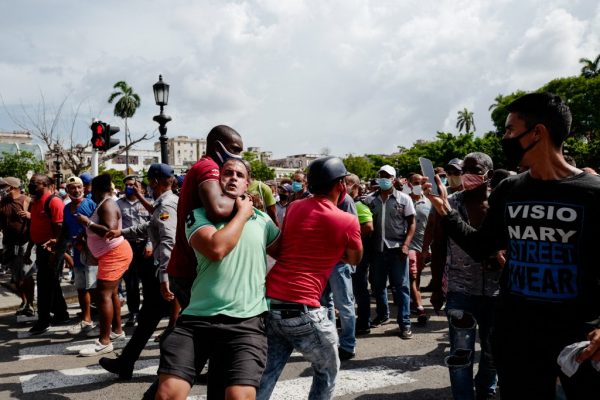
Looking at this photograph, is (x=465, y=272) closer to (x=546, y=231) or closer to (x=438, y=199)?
(x=438, y=199)

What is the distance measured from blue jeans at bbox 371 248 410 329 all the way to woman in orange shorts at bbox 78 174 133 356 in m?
3.06

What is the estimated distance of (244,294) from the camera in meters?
2.82

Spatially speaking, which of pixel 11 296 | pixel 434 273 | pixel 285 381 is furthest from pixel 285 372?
pixel 11 296

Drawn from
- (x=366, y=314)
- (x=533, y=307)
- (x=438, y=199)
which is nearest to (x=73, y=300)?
(x=366, y=314)

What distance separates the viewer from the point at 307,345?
3.08 meters

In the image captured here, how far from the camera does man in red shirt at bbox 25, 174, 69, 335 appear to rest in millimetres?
7203

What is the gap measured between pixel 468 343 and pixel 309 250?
1523 mm

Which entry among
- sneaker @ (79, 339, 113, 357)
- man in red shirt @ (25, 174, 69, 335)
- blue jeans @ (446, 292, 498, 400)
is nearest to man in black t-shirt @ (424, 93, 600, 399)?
blue jeans @ (446, 292, 498, 400)

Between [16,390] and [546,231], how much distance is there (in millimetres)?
4642

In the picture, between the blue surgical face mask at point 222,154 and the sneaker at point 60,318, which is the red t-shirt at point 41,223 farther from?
the blue surgical face mask at point 222,154

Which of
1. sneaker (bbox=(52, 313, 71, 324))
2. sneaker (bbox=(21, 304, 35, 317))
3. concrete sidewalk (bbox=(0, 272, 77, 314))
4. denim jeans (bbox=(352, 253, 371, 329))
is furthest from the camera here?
concrete sidewalk (bbox=(0, 272, 77, 314))

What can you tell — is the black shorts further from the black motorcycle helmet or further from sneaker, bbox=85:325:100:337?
sneaker, bbox=85:325:100:337

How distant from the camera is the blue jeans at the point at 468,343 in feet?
12.3

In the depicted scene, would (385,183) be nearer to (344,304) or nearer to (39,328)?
(344,304)
